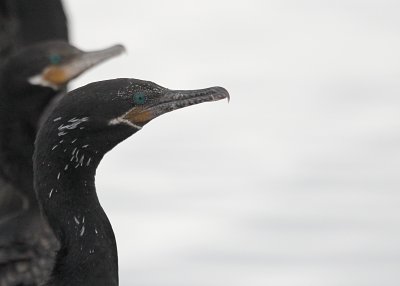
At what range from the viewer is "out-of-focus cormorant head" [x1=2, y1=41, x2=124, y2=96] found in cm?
952

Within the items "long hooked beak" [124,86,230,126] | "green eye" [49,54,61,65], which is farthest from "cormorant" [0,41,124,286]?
"long hooked beak" [124,86,230,126]

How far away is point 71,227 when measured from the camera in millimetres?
6508

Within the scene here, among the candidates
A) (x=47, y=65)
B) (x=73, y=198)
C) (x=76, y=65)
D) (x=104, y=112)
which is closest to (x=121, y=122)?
(x=104, y=112)

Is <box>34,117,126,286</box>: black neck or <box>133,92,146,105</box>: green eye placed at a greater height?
<box>133,92,146,105</box>: green eye

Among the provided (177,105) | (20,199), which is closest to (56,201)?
(177,105)

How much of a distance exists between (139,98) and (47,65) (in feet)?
10.1

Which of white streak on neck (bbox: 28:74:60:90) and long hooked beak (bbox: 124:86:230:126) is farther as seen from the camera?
white streak on neck (bbox: 28:74:60:90)

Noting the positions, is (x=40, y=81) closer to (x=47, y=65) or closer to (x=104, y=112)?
(x=47, y=65)

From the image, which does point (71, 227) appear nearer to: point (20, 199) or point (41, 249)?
point (41, 249)

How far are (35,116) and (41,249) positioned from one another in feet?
4.17

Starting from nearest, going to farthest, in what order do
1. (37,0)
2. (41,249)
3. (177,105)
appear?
1. (177,105)
2. (41,249)
3. (37,0)

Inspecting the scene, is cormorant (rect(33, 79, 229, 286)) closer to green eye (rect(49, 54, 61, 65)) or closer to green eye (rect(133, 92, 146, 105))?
green eye (rect(133, 92, 146, 105))

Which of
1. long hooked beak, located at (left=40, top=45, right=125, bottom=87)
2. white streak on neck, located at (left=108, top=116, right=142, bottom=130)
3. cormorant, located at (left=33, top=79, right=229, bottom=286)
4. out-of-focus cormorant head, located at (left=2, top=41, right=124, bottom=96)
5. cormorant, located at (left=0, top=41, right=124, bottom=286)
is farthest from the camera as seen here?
long hooked beak, located at (left=40, top=45, right=125, bottom=87)

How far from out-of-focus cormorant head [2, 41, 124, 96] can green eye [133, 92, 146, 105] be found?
287 cm
